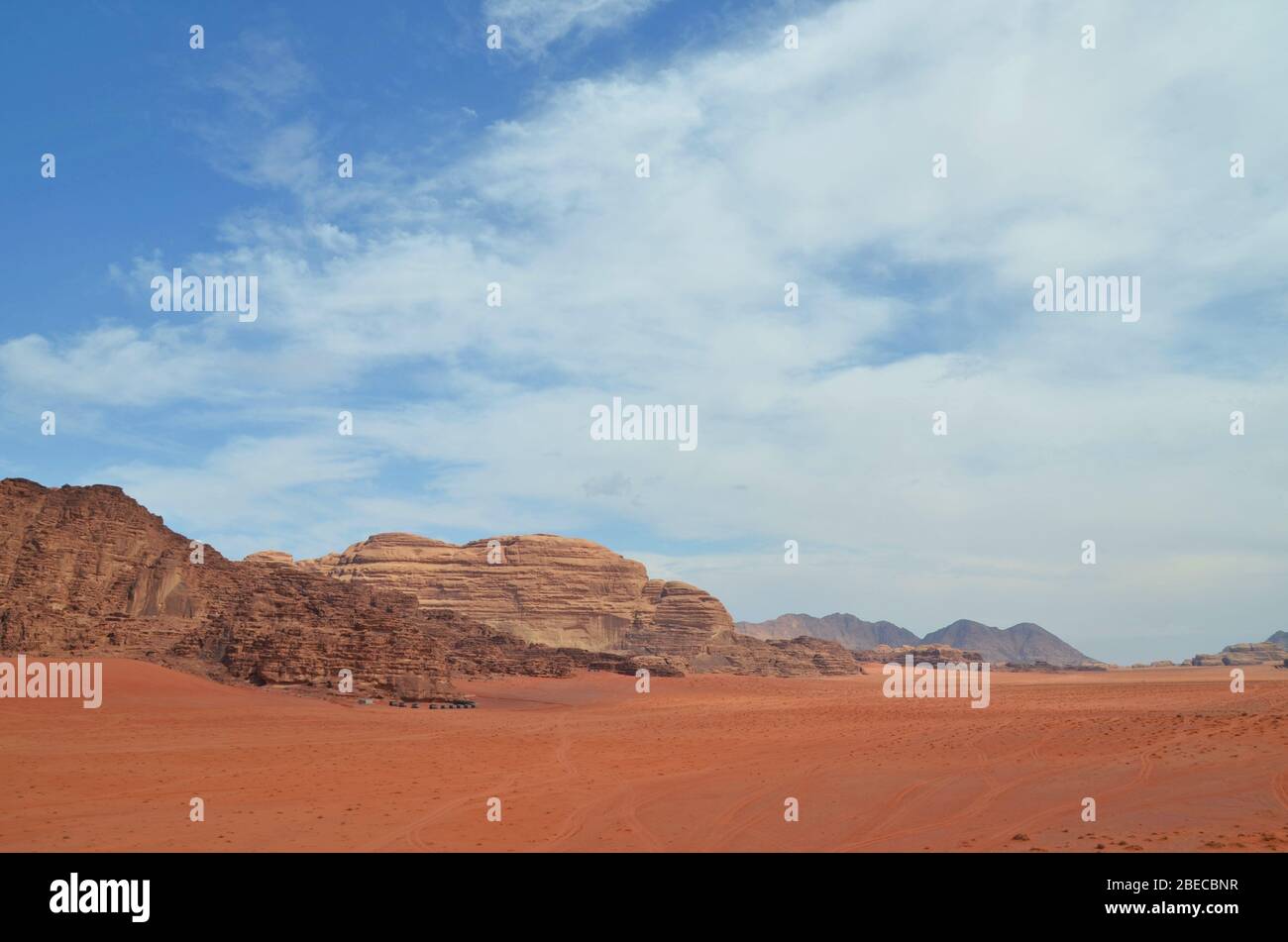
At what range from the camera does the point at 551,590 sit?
10569cm

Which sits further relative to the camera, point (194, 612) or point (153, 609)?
point (194, 612)

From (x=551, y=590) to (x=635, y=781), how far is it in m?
88.9

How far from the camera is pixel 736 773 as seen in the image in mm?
18641

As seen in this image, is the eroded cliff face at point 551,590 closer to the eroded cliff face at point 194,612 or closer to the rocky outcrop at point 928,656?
the eroded cliff face at point 194,612

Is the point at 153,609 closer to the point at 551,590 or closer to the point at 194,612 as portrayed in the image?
the point at 194,612

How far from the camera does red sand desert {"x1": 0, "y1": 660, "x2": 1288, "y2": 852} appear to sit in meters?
12.0

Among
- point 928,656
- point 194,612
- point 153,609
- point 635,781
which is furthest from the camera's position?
point 928,656

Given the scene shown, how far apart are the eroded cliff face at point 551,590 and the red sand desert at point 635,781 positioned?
67.4m

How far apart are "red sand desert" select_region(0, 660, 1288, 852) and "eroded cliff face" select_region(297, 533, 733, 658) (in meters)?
67.4

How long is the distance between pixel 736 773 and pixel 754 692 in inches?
1905

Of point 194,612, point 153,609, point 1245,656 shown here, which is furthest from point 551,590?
point 1245,656
